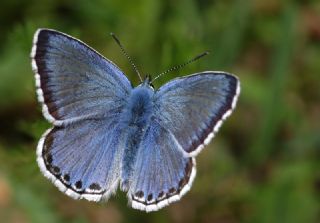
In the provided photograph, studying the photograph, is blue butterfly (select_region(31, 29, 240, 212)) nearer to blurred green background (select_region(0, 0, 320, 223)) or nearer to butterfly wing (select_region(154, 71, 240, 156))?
butterfly wing (select_region(154, 71, 240, 156))

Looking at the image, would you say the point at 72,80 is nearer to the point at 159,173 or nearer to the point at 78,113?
the point at 78,113

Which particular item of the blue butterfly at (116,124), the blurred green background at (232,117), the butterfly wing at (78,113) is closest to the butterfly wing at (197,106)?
the blue butterfly at (116,124)

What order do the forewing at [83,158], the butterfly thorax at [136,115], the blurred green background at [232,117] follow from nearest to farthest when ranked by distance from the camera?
the forewing at [83,158] → the butterfly thorax at [136,115] → the blurred green background at [232,117]

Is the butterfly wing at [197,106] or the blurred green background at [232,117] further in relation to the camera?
the blurred green background at [232,117]

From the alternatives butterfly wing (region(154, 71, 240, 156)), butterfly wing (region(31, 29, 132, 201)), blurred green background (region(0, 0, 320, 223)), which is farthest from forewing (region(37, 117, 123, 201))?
blurred green background (region(0, 0, 320, 223))

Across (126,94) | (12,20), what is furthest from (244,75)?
(126,94)

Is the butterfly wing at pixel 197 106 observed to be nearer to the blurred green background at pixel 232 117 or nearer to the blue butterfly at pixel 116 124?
the blue butterfly at pixel 116 124

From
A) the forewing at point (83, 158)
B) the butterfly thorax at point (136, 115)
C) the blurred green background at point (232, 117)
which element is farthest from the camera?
the blurred green background at point (232, 117)
